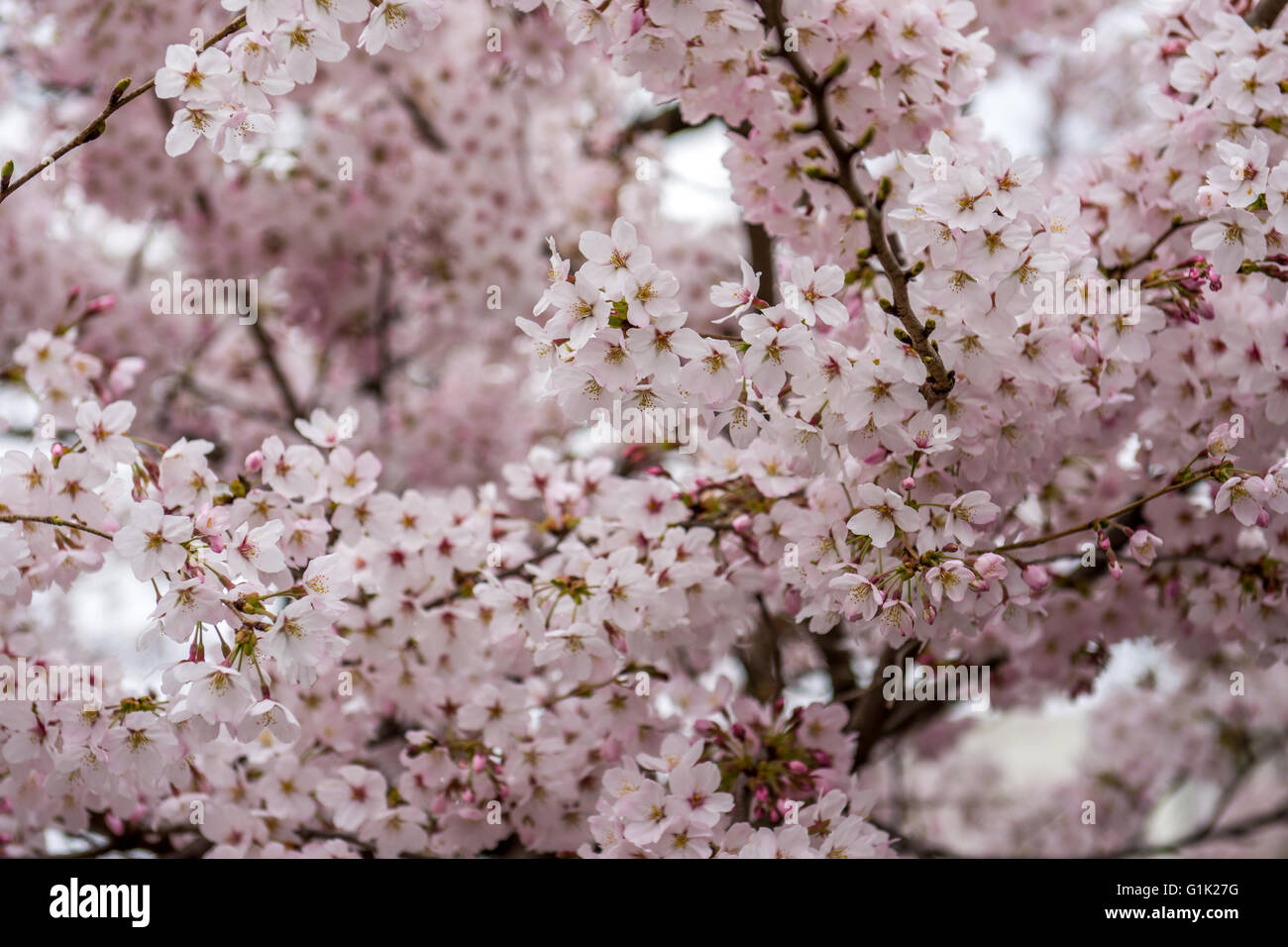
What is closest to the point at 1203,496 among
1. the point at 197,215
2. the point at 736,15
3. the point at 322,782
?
the point at 736,15

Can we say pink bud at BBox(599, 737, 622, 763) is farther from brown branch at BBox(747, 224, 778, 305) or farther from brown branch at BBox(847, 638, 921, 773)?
brown branch at BBox(747, 224, 778, 305)

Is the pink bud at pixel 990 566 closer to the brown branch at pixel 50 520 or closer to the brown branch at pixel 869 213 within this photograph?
the brown branch at pixel 869 213

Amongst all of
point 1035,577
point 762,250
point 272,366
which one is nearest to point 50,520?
point 1035,577

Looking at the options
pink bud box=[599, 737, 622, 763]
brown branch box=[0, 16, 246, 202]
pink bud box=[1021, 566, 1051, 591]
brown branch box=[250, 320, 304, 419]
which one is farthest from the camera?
brown branch box=[250, 320, 304, 419]

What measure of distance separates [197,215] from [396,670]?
2550 millimetres

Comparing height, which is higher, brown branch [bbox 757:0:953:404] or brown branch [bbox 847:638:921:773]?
brown branch [bbox 757:0:953:404]

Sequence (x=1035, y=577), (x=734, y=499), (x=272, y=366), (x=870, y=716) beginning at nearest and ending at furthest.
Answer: (x=1035, y=577), (x=734, y=499), (x=870, y=716), (x=272, y=366)

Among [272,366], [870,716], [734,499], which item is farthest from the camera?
[272,366]

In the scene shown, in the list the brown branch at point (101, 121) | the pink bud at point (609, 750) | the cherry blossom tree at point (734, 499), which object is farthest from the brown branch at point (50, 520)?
the pink bud at point (609, 750)

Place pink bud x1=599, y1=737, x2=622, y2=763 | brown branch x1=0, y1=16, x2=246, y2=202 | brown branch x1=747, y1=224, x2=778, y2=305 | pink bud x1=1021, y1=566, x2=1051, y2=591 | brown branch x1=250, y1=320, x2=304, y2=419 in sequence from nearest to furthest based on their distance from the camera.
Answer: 1. brown branch x1=0, y1=16, x2=246, y2=202
2. pink bud x1=1021, y1=566, x2=1051, y2=591
3. pink bud x1=599, y1=737, x2=622, y2=763
4. brown branch x1=747, y1=224, x2=778, y2=305
5. brown branch x1=250, y1=320, x2=304, y2=419

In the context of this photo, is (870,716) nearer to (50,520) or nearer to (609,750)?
(609,750)

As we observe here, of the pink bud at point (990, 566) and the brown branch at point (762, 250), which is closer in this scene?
the pink bud at point (990, 566)

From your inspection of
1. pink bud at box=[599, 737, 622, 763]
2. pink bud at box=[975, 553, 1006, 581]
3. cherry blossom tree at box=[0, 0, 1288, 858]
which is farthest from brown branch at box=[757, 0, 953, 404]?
pink bud at box=[599, 737, 622, 763]

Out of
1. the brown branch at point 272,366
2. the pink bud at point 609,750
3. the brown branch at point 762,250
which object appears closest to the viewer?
the pink bud at point 609,750
